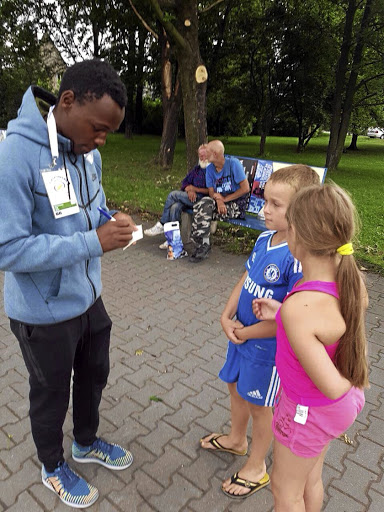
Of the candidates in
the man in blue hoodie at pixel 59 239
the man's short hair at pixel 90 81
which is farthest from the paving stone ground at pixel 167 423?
the man's short hair at pixel 90 81

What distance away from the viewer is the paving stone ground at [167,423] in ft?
6.86

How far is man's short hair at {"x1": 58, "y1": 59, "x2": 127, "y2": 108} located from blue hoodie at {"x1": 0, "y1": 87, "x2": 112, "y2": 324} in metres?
0.17

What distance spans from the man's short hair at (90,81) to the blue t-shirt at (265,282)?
3.06 ft

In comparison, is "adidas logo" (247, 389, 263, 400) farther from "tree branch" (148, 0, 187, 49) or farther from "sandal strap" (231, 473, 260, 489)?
"tree branch" (148, 0, 187, 49)

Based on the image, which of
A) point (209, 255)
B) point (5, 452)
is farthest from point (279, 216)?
point (209, 255)

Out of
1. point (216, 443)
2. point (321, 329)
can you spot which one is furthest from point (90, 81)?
point (216, 443)

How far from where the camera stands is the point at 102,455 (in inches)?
88.4

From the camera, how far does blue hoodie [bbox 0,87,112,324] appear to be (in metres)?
1.38

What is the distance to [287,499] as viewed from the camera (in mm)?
1567

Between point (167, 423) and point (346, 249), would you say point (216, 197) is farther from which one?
point (346, 249)

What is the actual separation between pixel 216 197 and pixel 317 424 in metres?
4.22

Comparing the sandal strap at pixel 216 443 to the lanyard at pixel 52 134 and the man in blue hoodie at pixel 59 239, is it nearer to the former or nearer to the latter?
the man in blue hoodie at pixel 59 239

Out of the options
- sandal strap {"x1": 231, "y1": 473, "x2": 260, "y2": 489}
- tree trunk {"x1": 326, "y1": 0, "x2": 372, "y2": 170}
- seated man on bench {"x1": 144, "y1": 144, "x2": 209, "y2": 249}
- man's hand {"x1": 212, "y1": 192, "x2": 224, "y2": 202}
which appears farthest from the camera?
tree trunk {"x1": 326, "y1": 0, "x2": 372, "y2": 170}

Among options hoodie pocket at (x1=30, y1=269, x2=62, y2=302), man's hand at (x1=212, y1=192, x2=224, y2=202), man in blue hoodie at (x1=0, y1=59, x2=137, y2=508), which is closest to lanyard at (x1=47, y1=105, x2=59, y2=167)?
man in blue hoodie at (x1=0, y1=59, x2=137, y2=508)
